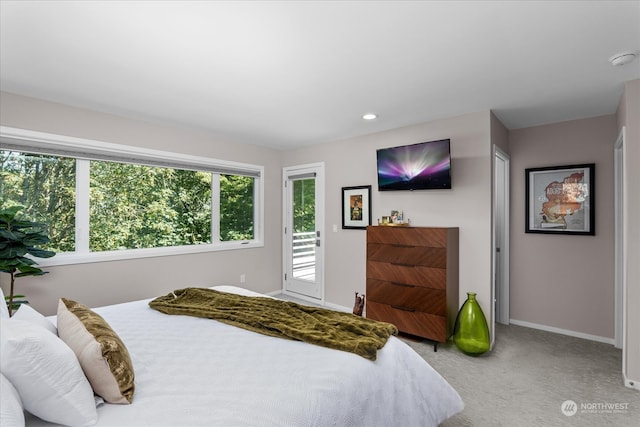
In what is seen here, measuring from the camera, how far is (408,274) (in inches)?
126

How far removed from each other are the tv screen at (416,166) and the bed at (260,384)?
200 cm

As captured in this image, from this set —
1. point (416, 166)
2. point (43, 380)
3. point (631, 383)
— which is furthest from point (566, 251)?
point (43, 380)

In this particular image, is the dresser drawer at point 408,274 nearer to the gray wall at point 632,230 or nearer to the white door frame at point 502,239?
the white door frame at point 502,239

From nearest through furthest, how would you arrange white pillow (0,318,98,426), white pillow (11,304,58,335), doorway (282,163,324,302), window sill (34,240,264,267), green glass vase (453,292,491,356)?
white pillow (0,318,98,426) < white pillow (11,304,58,335) < green glass vase (453,292,491,356) < window sill (34,240,264,267) < doorway (282,163,324,302)

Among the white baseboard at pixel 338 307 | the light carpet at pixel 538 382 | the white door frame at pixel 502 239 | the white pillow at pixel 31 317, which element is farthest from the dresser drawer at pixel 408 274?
the white pillow at pixel 31 317

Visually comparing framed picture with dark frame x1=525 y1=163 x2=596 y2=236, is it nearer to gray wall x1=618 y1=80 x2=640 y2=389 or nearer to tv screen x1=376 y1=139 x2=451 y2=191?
gray wall x1=618 y1=80 x2=640 y2=389

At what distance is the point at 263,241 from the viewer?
4797mm

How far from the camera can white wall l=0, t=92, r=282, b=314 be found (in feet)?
9.41

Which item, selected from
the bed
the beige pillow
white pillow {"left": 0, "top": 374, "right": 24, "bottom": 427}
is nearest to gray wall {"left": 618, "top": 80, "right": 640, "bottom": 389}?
the bed

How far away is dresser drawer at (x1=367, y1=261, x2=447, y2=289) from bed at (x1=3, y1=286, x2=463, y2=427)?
1.28 meters

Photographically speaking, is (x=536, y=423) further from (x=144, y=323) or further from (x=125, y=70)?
(x=125, y=70)

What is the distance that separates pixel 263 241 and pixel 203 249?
3.09 ft

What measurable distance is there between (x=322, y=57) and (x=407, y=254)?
2.02 metres

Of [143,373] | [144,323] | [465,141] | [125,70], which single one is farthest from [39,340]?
[465,141]
